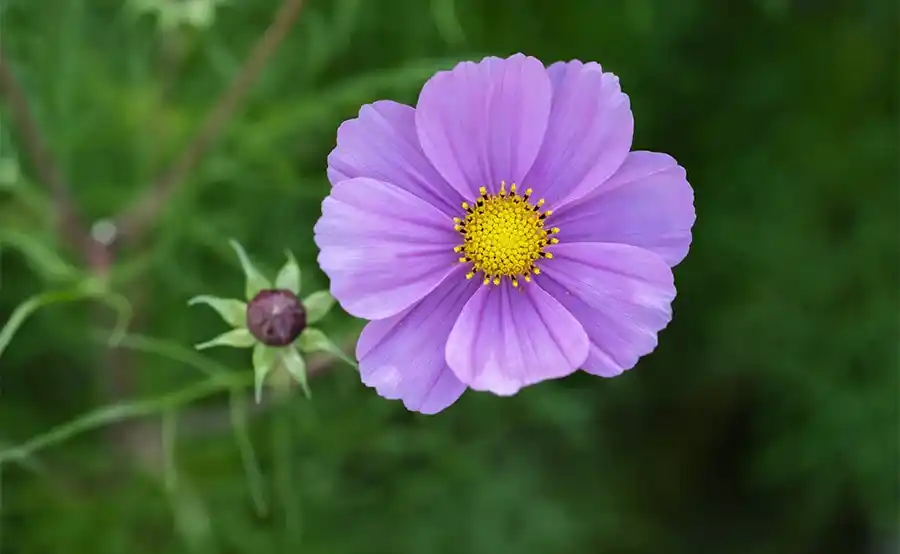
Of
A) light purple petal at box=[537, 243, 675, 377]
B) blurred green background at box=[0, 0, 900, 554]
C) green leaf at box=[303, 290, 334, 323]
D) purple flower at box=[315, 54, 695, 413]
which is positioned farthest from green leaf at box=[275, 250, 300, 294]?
blurred green background at box=[0, 0, 900, 554]

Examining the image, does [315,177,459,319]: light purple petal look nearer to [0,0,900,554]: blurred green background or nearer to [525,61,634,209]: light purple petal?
[525,61,634,209]: light purple petal

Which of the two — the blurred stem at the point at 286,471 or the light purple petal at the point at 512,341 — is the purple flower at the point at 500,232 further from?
the blurred stem at the point at 286,471

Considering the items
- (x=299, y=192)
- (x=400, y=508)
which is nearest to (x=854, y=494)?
(x=400, y=508)

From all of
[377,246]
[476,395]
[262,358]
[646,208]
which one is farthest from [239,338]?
[476,395]

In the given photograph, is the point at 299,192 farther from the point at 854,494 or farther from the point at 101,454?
the point at 854,494

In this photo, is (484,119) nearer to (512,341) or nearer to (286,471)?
(512,341)

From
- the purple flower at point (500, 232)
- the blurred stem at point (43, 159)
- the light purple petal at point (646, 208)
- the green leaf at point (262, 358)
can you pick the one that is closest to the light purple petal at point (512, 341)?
the purple flower at point (500, 232)
